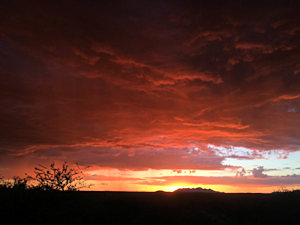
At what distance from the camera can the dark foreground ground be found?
9.99m

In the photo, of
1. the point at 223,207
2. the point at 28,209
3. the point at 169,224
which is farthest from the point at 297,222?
the point at 28,209

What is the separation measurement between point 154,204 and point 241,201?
4.79m

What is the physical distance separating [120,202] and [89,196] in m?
2.01

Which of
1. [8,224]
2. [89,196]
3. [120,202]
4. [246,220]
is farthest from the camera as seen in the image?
[89,196]

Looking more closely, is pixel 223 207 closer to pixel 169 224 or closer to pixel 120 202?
pixel 169 224

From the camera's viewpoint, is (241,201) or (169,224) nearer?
(169,224)

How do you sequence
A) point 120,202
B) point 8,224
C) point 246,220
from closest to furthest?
point 8,224
point 246,220
point 120,202

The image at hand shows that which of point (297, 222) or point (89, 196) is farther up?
point (89, 196)

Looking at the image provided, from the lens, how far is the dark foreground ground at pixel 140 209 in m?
9.99

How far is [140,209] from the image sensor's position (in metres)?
11.0

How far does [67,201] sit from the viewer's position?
39.0 ft

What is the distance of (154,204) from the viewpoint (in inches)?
460

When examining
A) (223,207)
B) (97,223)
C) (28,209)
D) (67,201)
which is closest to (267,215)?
(223,207)

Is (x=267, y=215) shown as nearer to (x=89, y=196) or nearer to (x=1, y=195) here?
(x=89, y=196)
